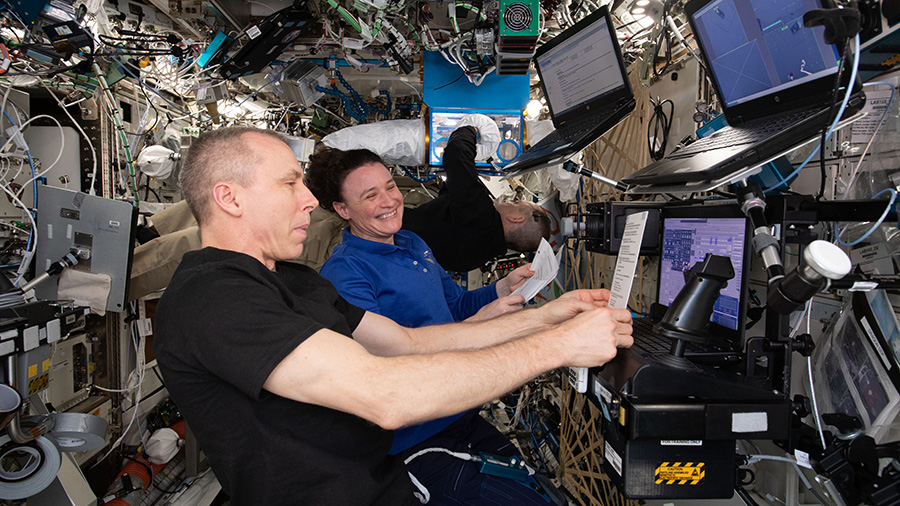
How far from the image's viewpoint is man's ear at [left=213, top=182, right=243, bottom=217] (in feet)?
3.65

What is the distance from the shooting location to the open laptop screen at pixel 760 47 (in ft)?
3.14

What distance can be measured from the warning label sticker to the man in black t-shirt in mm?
247

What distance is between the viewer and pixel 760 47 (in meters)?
1.09

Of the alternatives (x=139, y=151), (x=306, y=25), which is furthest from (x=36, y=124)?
(x=306, y=25)

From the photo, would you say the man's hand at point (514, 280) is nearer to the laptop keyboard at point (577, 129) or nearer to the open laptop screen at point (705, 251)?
the laptop keyboard at point (577, 129)

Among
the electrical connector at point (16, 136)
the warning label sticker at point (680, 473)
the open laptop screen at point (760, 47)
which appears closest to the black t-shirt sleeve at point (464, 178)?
the open laptop screen at point (760, 47)

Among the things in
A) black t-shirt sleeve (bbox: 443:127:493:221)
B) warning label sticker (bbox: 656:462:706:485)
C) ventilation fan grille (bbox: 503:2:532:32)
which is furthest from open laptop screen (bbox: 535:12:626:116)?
warning label sticker (bbox: 656:462:706:485)

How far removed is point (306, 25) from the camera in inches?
92.1

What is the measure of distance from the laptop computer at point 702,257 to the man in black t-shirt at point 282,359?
0.21 metres

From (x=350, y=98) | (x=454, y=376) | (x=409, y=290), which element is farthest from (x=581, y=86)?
(x=350, y=98)

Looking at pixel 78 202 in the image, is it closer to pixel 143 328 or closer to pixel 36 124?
pixel 36 124

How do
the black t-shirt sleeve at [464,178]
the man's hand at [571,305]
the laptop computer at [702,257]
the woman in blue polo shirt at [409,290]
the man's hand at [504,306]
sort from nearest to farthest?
1. the laptop computer at [702,257]
2. the man's hand at [571,305]
3. the woman in blue polo shirt at [409,290]
4. the man's hand at [504,306]
5. the black t-shirt sleeve at [464,178]

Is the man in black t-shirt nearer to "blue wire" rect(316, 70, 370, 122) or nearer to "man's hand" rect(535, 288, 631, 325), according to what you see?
"man's hand" rect(535, 288, 631, 325)

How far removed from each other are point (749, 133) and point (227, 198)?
1.30 meters
